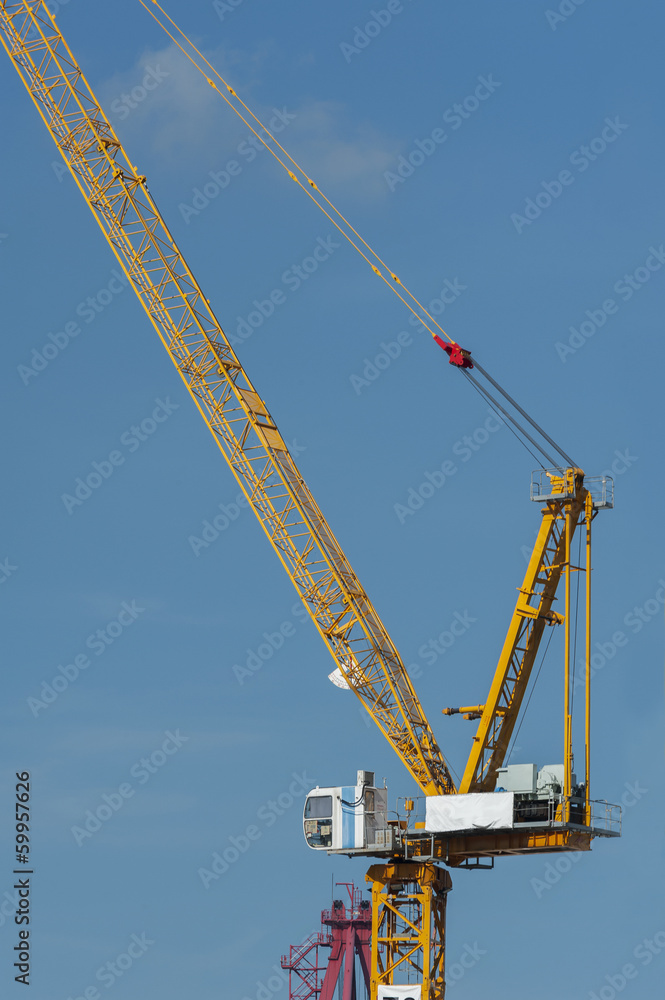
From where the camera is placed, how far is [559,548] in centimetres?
11562

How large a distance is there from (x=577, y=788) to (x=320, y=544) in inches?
868

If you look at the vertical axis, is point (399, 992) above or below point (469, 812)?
below

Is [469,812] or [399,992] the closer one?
[469,812]

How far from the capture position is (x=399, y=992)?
4530 inches

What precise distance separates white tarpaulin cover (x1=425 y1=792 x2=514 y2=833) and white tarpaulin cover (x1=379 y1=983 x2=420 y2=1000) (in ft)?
31.9

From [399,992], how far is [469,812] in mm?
12384

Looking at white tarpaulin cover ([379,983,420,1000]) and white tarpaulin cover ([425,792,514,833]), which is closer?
white tarpaulin cover ([425,792,514,833])

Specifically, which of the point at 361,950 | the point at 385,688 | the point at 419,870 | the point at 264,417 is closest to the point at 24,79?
the point at 264,417

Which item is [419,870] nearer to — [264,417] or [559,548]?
[559,548]

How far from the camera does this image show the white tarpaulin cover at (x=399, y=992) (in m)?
114

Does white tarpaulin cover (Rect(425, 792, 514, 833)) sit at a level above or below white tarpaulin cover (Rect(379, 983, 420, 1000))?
above

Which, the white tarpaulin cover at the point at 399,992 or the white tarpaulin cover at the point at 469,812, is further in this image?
the white tarpaulin cover at the point at 399,992

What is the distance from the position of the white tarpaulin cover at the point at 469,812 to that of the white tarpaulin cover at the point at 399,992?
31.9ft

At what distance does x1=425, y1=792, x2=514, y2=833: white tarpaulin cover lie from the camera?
111 meters
